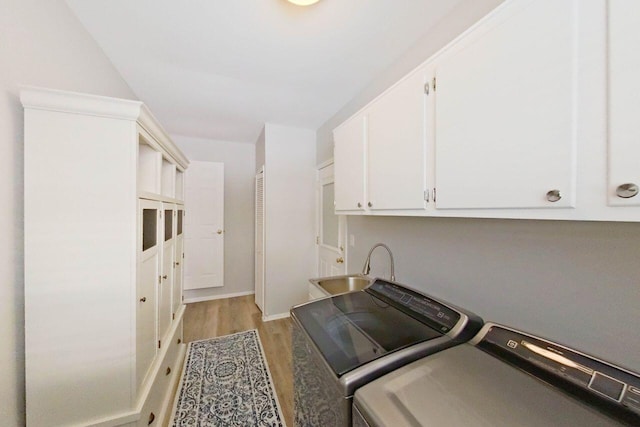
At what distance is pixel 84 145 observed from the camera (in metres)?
1.08

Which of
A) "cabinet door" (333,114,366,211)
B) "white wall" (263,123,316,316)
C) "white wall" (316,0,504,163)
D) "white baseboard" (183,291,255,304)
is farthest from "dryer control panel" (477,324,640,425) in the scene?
"white baseboard" (183,291,255,304)

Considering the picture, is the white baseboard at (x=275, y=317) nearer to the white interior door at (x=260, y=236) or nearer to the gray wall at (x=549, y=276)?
the white interior door at (x=260, y=236)

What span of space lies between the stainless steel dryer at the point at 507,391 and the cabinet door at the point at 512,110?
45 centimetres

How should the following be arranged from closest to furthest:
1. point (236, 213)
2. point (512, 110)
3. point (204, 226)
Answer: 1. point (512, 110)
2. point (204, 226)
3. point (236, 213)

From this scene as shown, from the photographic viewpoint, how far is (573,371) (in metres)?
0.63

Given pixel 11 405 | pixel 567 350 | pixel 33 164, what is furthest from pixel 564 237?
pixel 11 405

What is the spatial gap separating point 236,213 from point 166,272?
2.21 metres

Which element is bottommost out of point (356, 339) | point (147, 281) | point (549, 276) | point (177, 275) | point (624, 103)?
point (177, 275)

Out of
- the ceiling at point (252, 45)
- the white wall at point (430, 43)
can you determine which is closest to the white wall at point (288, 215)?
the ceiling at point (252, 45)

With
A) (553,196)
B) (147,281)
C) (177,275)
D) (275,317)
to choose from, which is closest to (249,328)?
(275,317)

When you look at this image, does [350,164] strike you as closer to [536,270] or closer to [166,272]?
[536,270]

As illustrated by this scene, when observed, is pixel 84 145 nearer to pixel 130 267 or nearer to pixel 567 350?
pixel 130 267

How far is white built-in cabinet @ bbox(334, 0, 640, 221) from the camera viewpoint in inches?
21.4

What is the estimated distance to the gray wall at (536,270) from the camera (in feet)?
2.46
